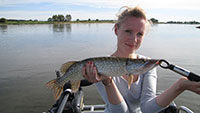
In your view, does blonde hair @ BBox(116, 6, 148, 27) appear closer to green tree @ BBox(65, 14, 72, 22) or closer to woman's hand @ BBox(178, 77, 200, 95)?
woman's hand @ BBox(178, 77, 200, 95)

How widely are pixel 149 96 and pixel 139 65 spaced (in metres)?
0.54

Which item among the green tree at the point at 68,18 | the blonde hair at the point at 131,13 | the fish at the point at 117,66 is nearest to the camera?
the fish at the point at 117,66

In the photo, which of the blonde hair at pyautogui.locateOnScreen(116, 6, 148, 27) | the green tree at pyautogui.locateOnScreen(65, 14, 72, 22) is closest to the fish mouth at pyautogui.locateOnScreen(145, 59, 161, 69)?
the blonde hair at pyautogui.locateOnScreen(116, 6, 148, 27)

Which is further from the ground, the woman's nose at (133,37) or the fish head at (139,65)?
the woman's nose at (133,37)

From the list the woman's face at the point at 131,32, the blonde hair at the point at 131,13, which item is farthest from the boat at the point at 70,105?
the blonde hair at the point at 131,13

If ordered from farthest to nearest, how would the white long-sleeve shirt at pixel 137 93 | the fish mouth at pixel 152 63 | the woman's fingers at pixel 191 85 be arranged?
the white long-sleeve shirt at pixel 137 93 < the fish mouth at pixel 152 63 < the woman's fingers at pixel 191 85

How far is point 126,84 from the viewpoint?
2.56 metres

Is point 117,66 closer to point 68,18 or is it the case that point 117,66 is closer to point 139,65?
point 139,65

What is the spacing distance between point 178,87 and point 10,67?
11.0m

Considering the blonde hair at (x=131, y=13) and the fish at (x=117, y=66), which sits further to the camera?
the blonde hair at (x=131, y=13)

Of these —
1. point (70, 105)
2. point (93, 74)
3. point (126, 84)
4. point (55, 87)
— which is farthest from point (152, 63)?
point (70, 105)

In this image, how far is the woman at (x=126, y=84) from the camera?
2309mm

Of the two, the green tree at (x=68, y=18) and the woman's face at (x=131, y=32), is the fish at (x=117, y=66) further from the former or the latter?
the green tree at (x=68, y=18)

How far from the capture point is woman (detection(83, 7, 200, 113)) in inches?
90.9
